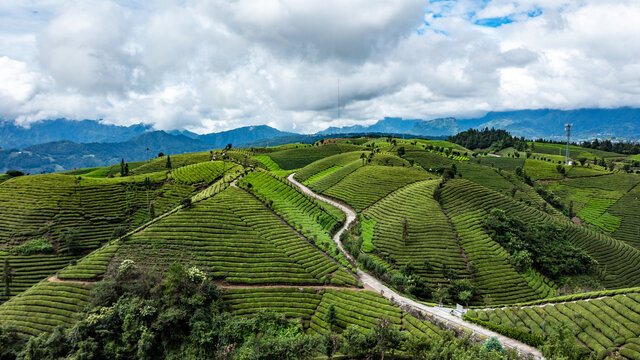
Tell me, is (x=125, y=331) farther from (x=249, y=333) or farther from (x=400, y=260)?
(x=400, y=260)

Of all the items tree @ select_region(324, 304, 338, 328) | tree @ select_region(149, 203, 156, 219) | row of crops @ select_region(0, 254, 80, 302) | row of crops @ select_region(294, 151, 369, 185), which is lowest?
tree @ select_region(324, 304, 338, 328)

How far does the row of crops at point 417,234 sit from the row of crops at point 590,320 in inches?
747

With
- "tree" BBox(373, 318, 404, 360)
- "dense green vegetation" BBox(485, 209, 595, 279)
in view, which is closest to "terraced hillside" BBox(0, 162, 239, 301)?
"tree" BBox(373, 318, 404, 360)

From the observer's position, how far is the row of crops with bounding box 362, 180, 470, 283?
234 ft

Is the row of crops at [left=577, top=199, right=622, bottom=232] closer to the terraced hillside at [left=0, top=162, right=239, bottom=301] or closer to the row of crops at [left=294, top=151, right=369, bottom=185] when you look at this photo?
the row of crops at [left=294, top=151, right=369, bottom=185]

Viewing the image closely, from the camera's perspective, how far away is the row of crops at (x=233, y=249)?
60250mm

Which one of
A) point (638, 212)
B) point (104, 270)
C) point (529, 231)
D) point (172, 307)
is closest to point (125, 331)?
point (172, 307)

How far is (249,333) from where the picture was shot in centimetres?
4744

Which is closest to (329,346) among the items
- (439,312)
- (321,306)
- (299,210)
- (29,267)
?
(321,306)

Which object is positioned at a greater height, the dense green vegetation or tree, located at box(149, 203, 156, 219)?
tree, located at box(149, 203, 156, 219)

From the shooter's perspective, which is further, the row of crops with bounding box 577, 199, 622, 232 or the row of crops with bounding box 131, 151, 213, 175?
the row of crops with bounding box 131, 151, 213, 175

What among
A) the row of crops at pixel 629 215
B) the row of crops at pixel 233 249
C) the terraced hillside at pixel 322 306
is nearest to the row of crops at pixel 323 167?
the row of crops at pixel 233 249

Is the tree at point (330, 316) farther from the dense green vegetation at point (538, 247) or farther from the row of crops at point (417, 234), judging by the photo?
the dense green vegetation at point (538, 247)

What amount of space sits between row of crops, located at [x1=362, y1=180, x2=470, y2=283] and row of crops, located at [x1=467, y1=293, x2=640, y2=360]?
19.0 metres
